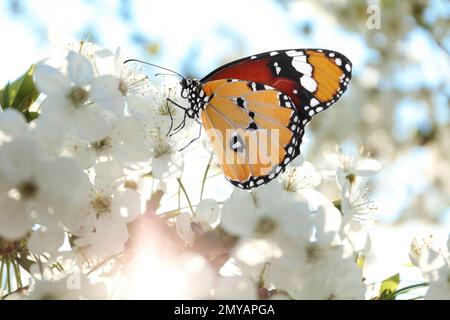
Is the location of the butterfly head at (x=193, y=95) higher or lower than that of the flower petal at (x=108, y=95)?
higher

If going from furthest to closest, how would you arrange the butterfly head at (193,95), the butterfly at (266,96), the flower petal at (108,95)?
the butterfly at (266,96), the butterfly head at (193,95), the flower petal at (108,95)

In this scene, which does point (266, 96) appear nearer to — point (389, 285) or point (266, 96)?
point (266, 96)

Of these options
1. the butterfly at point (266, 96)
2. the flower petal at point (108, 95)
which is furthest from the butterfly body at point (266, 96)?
the flower petal at point (108, 95)

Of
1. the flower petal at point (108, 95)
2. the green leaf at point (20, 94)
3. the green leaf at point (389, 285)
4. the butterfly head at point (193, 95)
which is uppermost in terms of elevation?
the butterfly head at point (193, 95)

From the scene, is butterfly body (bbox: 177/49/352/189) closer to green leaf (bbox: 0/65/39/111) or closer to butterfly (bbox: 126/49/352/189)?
butterfly (bbox: 126/49/352/189)

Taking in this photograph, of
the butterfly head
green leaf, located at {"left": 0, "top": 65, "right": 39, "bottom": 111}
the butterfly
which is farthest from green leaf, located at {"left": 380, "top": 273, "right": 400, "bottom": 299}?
green leaf, located at {"left": 0, "top": 65, "right": 39, "bottom": 111}

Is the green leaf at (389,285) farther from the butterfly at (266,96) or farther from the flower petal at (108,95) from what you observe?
the flower petal at (108,95)

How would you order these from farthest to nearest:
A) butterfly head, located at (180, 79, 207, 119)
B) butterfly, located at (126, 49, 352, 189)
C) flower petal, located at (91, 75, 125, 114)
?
butterfly, located at (126, 49, 352, 189), butterfly head, located at (180, 79, 207, 119), flower petal, located at (91, 75, 125, 114)
